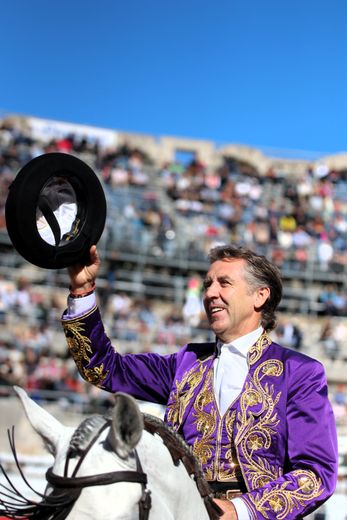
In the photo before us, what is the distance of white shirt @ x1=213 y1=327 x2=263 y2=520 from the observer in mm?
2443

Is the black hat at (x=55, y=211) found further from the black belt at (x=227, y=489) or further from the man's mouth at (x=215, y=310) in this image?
the black belt at (x=227, y=489)

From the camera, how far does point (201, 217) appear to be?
Answer: 52.2 feet

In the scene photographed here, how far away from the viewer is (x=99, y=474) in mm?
1617

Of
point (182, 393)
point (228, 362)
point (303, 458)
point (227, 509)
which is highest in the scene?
point (228, 362)

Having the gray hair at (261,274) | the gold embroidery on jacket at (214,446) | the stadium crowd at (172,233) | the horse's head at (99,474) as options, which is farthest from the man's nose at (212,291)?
the stadium crowd at (172,233)

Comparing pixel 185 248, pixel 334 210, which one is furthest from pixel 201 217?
pixel 334 210

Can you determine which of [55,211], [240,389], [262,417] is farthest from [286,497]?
[55,211]

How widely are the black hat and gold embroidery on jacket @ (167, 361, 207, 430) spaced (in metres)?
0.54

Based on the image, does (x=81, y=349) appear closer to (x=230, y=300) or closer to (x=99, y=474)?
(x=230, y=300)

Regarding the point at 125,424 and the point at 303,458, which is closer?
the point at 125,424

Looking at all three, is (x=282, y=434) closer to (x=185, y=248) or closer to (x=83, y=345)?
(x=83, y=345)

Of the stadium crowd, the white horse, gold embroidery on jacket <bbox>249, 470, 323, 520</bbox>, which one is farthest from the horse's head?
the stadium crowd

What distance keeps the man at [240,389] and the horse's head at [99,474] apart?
0.55 meters

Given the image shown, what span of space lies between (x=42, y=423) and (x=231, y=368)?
34.9 inches
